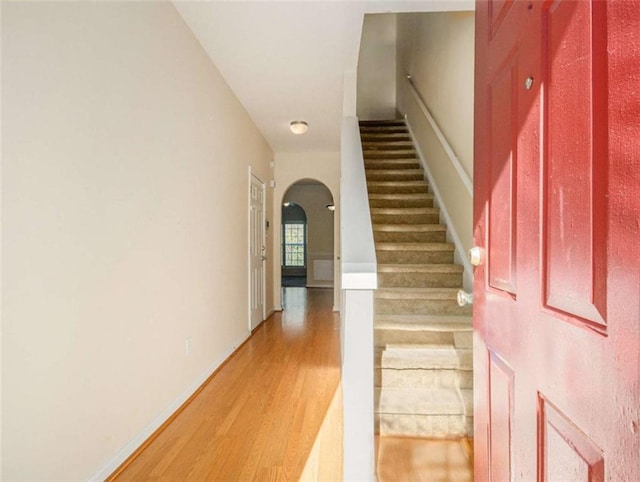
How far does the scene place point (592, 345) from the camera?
509 millimetres

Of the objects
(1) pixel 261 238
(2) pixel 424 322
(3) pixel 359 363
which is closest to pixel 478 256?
(3) pixel 359 363

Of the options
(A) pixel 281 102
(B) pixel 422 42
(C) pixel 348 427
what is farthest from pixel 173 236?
(B) pixel 422 42

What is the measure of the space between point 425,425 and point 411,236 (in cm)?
157

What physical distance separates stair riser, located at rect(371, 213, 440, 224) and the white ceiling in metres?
1.34

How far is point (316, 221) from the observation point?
9.84m

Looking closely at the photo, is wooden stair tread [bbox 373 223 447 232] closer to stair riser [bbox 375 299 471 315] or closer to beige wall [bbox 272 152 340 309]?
stair riser [bbox 375 299 471 315]

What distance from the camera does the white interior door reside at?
4.35m

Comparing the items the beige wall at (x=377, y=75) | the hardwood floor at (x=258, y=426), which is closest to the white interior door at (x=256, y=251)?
the hardwood floor at (x=258, y=426)

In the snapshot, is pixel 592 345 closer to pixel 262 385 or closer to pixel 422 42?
pixel 262 385

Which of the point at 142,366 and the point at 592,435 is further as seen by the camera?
the point at 142,366

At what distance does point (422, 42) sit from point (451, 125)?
177 centimetres

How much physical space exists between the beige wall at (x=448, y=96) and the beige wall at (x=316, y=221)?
5445 millimetres

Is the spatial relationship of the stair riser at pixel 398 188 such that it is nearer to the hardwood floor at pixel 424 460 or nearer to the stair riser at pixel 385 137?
the stair riser at pixel 385 137

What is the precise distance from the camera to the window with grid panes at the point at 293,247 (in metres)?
11.4
